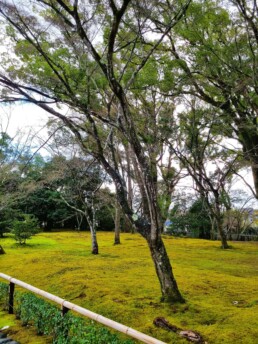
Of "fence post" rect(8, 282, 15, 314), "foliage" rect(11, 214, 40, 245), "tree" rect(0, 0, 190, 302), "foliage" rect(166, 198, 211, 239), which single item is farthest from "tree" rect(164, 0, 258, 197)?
"foliage" rect(166, 198, 211, 239)

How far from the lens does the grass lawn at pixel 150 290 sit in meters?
4.86

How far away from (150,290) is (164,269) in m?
1.60

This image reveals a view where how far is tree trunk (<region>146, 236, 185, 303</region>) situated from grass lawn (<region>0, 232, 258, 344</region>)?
18 centimetres

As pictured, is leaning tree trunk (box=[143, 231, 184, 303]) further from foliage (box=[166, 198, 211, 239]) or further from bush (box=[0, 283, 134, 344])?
foliage (box=[166, 198, 211, 239])

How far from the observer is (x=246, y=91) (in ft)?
31.3

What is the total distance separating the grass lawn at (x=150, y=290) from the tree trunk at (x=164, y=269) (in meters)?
0.18

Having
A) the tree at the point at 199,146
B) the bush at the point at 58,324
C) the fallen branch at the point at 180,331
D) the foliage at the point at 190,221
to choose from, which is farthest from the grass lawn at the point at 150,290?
the foliage at the point at 190,221

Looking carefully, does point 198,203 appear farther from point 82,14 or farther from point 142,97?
point 82,14

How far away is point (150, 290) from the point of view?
22.4 ft

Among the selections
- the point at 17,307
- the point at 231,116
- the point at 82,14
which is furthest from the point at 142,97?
the point at 17,307

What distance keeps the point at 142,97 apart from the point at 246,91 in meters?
4.71

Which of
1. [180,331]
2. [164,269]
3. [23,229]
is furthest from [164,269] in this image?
[23,229]

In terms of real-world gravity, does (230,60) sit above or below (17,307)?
above

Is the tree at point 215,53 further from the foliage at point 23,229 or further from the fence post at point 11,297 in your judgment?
the foliage at point 23,229
